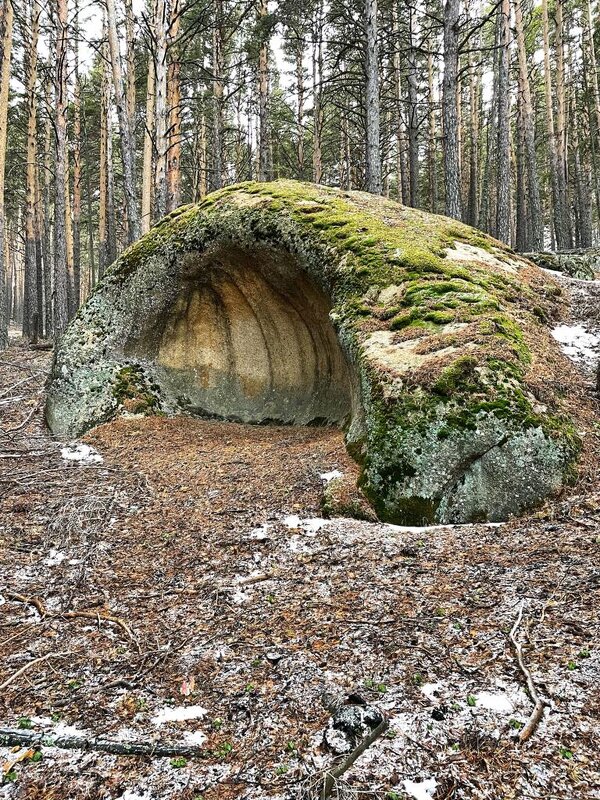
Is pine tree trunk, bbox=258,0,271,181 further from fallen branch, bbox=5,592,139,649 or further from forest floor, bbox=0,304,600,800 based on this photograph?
fallen branch, bbox=5,592,139,649

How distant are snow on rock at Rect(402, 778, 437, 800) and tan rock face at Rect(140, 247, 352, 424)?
5912mm

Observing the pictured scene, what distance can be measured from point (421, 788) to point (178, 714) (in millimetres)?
1174

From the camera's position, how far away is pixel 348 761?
6.51 feet

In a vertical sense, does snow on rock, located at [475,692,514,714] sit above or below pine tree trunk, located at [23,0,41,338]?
below

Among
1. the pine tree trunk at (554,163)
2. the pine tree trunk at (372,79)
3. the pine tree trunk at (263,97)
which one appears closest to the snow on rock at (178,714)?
the pine tree trunk at (372,79)

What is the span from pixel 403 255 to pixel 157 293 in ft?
14.2

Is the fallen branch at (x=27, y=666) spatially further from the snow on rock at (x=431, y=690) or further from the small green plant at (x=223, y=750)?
the snow on rock at (x=431, y=690)

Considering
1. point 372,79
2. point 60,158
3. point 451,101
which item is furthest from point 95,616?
point 60,158

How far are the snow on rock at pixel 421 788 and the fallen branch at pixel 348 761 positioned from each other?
0.19 meters

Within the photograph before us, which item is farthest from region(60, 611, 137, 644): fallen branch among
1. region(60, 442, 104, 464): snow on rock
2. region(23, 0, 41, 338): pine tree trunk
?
region(23, 0, 41, 338): pine tree trunk

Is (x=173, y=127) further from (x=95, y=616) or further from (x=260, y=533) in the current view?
(x=95, y=616)

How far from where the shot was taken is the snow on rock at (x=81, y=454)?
6.82 meters

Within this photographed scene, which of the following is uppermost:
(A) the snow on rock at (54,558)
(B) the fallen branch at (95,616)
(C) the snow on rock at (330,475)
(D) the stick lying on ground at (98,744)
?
(C) the snow on rock at (330,475)

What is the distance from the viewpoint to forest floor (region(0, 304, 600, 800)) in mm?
2041
